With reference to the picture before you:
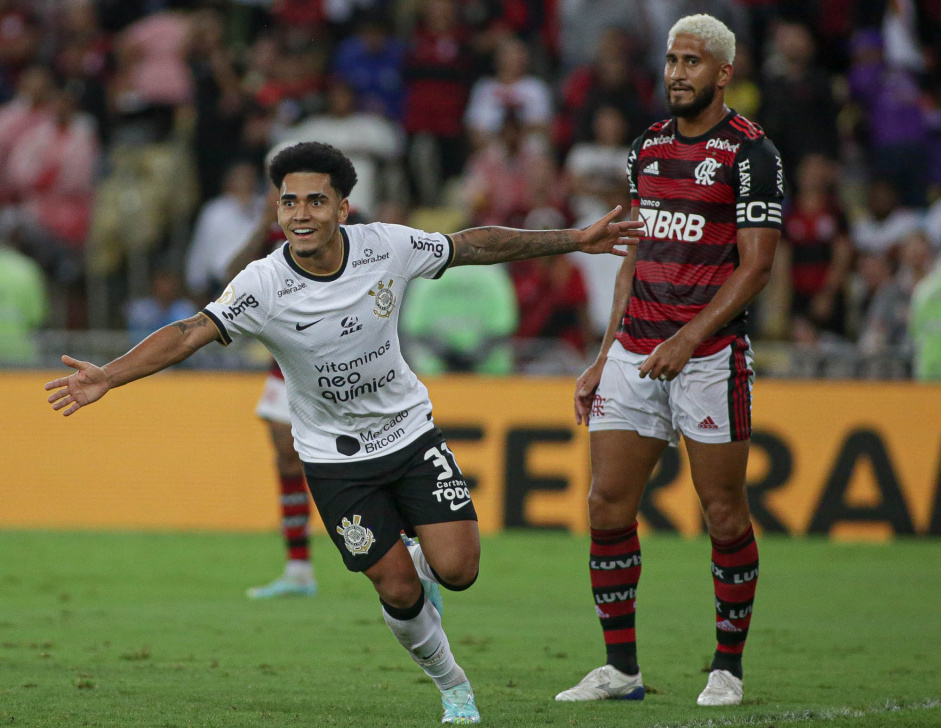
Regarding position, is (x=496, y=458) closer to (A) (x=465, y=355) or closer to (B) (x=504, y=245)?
(A) (x=465, y=355)

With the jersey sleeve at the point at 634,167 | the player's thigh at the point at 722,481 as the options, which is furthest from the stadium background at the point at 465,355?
the jersey sleeve at the point at 634,167

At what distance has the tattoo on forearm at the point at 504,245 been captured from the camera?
5.94m

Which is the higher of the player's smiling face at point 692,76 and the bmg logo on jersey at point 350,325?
the player's smiling face at point 692,76

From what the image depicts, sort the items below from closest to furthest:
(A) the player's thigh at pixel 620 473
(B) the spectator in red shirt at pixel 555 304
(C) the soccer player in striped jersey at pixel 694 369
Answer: (C) the soccer player in striped jersey at pixel 694 369 < (A) the player's thigh at pixel 620 473 < (B) the spectator in red shirt at pixel 555 304

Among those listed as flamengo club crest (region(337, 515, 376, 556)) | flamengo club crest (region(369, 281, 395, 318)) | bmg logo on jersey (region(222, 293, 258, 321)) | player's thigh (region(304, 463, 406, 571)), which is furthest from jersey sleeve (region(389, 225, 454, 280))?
flamengo club crest (region(337, 515, 376, 556))

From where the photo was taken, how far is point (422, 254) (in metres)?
5.92

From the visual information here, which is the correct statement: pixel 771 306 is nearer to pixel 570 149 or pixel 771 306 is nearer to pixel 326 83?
pixel 570 149

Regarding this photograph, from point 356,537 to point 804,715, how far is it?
1987 mm

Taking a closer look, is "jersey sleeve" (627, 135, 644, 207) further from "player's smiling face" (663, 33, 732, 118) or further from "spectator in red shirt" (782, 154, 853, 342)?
"spectator in red shirt" (782, 154, 853, 342)

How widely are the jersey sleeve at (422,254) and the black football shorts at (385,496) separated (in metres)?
0.70

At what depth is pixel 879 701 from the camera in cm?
611

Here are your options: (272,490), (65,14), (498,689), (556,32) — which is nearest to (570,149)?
(556,32)

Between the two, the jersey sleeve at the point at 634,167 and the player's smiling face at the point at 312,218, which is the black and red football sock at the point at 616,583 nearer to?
the jersey sleeve at the point at 634,167

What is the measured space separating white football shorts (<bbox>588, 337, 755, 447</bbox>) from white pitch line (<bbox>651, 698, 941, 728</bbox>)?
1.19m
